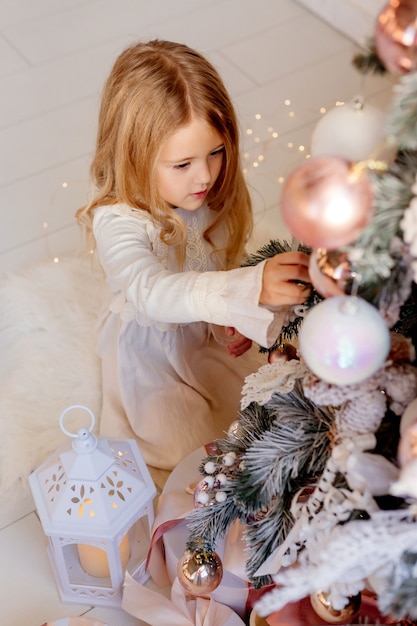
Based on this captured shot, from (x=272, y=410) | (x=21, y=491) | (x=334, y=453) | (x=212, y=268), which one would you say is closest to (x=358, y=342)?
(x=334, y=453)

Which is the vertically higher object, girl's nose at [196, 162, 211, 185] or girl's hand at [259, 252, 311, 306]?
girl's hand at [259, 252, 311, 306]

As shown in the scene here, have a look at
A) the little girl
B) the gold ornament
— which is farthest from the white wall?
the gold ornament

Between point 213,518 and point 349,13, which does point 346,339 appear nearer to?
point 213,518

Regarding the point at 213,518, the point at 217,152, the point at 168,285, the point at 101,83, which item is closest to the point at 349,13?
the point at 101,83

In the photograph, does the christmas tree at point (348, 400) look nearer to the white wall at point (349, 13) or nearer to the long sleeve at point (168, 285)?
the long sleeve at point (168, 285)

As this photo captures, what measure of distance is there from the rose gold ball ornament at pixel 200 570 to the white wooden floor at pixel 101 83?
2.43 ft

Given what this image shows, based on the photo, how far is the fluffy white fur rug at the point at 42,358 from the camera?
49.7 inches

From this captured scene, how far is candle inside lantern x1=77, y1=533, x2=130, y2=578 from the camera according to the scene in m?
1.07

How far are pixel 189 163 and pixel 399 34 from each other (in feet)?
1.90

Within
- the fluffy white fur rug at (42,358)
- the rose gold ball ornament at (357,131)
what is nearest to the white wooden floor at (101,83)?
the fluffy white fur rug at (42,358)

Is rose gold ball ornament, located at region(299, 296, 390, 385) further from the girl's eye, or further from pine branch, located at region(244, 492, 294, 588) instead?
the girl's eye

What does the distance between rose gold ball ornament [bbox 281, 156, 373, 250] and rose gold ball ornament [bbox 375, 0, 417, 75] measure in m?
0.07

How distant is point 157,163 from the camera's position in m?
1.06

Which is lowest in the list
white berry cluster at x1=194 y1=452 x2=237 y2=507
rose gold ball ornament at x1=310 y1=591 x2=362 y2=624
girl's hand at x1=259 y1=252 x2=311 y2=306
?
rose gold ball ornament at x1=310 y1=591 x2=362 y2=624
